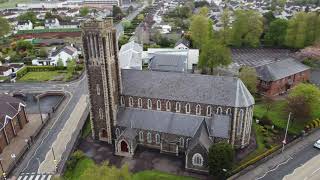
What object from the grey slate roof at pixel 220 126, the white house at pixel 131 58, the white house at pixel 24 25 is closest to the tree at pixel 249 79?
the grey slate roof at pixel 220 126

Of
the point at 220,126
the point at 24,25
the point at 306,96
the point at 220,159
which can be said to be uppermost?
the point at 24,25

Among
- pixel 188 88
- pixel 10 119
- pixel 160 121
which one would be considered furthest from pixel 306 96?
pixel 10 119

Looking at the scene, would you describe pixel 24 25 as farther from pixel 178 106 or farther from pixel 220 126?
pixel 220 126

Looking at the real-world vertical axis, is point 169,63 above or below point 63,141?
above

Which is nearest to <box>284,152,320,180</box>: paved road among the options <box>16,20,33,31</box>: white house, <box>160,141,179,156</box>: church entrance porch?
<box>160,141,179,156</box>: church entrance porch

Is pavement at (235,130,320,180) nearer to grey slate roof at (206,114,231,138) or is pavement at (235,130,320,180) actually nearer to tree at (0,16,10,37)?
grey slate roof at (206,114,231,138)

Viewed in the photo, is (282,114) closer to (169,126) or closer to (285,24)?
(169,126)
